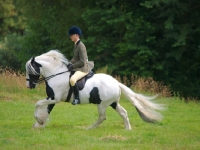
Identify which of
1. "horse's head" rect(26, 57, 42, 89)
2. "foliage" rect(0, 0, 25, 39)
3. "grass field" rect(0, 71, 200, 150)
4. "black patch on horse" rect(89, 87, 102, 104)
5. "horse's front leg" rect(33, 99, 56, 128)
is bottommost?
"foliage" rect(0, 0, 25, 39)

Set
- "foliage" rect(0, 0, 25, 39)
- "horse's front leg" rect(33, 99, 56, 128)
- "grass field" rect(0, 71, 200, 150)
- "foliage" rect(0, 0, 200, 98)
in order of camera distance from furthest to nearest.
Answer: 1. "foliage" rect(0, 0, 25, 39)
2. "foliage" rect(0, 0, 200, 98)
3. "horse's front leg" rect(33, 99, 56, 128)
4. "grass field" rect(0, 71, 200, 150)

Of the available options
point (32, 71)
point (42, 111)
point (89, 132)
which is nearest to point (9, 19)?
point (32, 71)

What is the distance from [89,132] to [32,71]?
80.0 inches

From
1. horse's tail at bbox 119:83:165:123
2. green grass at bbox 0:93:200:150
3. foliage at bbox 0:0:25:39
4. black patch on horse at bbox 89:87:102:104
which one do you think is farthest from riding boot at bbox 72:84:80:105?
foliage at bbox 0:0:25:39

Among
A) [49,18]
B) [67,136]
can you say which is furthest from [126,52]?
[67,136]

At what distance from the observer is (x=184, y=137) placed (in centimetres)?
1248

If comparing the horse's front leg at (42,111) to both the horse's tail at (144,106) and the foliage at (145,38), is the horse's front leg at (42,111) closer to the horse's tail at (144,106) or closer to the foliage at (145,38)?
the horse's tail at (144,106)

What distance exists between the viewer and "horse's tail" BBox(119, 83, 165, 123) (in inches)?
548

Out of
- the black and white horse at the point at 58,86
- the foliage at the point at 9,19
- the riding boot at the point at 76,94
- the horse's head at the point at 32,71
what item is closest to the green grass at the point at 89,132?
the black and white horse at the point at 58,86

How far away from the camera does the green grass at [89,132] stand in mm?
11180

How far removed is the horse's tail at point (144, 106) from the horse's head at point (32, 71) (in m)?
2.11

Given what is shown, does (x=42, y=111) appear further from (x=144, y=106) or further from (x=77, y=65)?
(x=144, y=106)

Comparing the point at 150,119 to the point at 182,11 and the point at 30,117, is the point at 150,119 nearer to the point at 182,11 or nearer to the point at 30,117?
the point at 30,117

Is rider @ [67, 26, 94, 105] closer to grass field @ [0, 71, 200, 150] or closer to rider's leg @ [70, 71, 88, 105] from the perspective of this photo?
rider's leg @ [70, 71, 88, 105]
